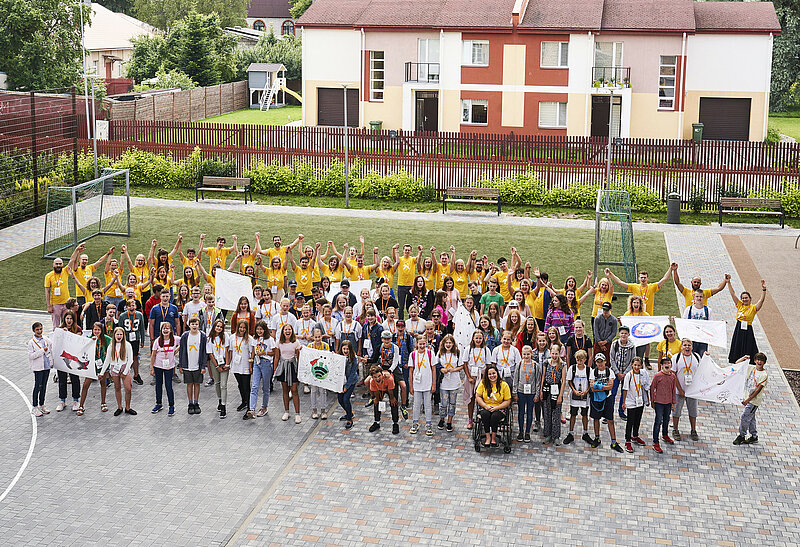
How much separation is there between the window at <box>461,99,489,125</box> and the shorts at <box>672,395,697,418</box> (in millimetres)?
35042

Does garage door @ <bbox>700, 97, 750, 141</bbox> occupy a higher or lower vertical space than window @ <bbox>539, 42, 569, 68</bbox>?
lower

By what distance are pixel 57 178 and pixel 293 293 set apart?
18.5m

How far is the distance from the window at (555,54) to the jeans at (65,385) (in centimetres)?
3548

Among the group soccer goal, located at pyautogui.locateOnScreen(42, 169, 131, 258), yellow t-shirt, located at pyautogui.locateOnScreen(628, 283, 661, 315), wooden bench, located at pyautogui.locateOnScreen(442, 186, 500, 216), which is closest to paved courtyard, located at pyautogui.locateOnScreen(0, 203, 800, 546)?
yellow t-shirt, located at pyautogui.locateOnScreen(628, 283, 661, 315)

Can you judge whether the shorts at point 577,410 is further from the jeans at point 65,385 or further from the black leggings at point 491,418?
the jeans at point 65,385

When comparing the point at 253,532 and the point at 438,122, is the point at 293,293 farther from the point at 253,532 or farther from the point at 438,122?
the point at 438,122

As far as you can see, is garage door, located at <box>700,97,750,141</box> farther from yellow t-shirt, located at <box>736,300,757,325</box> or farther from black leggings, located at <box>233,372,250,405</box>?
black leggings, located at <box>233,372,250,405</box>

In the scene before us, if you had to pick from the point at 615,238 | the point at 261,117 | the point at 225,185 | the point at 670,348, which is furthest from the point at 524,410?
the point at 261,117

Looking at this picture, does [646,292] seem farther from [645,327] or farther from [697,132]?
[697,132]

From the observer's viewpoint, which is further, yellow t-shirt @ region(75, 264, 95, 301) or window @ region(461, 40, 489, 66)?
window @ region(461, 40, 489, 66)

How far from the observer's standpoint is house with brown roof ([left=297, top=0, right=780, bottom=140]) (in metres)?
46.4

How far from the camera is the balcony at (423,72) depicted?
163 ft

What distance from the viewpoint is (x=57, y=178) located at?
32.7 meters

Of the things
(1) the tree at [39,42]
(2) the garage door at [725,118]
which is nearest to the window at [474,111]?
(2) the garage door at [725,118]
